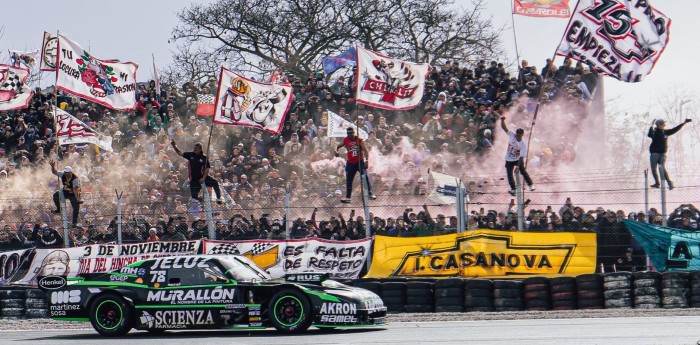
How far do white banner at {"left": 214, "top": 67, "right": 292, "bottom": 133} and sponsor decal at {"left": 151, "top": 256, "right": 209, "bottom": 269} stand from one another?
727 centimetres

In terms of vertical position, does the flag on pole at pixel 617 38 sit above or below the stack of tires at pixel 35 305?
above

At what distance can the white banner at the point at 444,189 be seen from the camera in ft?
62.0

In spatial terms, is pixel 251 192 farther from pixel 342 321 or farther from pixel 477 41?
pixel 477 41

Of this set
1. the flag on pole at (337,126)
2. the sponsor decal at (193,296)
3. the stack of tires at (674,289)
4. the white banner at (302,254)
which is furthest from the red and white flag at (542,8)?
the sponsor decal at (193,296)

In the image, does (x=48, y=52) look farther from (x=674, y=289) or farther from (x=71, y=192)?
(x=674, y=289)

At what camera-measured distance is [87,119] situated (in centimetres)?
2692

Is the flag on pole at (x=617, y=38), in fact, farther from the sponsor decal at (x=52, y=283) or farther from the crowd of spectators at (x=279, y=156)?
the sponsor decal at (x=52, y=283)

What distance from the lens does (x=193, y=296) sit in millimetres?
14469

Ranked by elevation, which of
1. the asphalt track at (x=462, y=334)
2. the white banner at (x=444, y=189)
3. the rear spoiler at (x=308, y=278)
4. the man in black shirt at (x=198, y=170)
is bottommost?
the asphalt track at (x=462, y=334)

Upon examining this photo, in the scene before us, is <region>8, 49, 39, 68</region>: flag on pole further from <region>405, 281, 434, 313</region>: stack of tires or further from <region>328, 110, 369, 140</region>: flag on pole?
<region>405, 281, 434, 313</region>: stack of tires

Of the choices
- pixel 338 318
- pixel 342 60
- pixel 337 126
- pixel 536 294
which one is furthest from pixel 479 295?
pixel 342 60

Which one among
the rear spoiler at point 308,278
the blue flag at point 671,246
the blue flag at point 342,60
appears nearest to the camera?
the rear spoiler at point 308,278

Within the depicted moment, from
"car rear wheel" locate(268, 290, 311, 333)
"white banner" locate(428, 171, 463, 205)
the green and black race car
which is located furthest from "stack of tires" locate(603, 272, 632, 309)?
"car rear wheel" locate(268, 290, 311, 333)

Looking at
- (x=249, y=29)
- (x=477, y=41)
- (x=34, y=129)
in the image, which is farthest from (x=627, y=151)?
(x=34, y=129)
